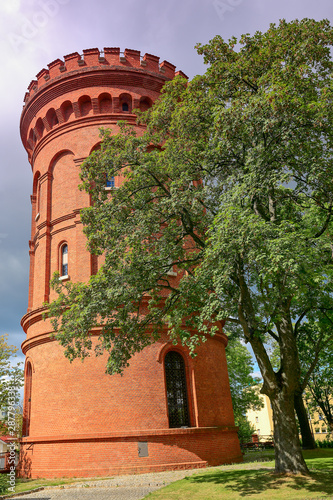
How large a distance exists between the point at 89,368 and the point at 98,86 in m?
12.8

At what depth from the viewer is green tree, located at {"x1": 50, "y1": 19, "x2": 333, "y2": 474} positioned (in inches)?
370

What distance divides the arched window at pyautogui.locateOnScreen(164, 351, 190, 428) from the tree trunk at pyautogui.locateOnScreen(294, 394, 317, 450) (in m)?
6.87

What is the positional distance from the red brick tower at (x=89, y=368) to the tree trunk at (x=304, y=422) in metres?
4.71

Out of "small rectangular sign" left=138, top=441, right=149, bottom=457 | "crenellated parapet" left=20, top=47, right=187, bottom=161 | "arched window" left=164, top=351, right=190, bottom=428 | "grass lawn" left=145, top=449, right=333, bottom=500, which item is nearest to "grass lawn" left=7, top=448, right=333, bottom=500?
"grass lawn" left=145, top=449, right=333, bottom=500

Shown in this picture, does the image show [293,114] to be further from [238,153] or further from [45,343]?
[45,343]

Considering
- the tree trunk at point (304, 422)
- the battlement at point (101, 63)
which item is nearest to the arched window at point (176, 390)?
the tree trunk at point (304, 422)

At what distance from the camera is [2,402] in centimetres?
2659

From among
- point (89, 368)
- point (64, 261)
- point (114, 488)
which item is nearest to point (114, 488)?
point (114, 488)

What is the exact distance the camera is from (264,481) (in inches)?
397

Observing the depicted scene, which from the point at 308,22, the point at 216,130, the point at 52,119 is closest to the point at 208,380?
the point at 216,130

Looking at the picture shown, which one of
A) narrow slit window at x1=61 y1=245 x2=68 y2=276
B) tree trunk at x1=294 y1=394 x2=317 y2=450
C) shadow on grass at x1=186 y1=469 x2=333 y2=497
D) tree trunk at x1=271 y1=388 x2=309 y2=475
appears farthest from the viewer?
tree trunk at x1=294 y1=394 x2=317 y2=450

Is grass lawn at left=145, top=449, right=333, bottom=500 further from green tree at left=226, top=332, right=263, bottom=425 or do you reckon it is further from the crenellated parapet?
green tree at left=226, top=332, right=263, bottom=425

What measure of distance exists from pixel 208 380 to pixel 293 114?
10751mm

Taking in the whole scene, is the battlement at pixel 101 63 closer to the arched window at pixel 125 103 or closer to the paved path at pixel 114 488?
the arched window at pixel 125 103
